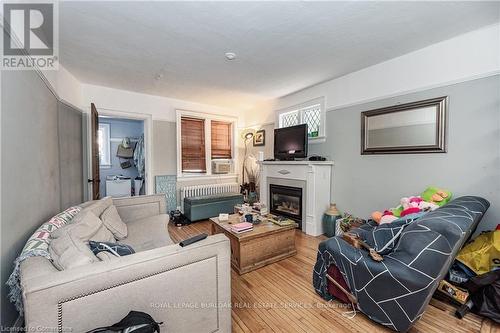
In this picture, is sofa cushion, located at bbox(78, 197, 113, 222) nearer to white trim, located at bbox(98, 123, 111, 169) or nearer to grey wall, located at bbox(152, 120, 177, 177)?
grey wall, located at bbox(152, 120, 177, 177)

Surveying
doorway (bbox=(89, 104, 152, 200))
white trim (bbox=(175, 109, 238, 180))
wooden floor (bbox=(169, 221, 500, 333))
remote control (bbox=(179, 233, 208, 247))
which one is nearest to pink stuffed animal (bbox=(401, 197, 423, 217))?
wooden floor (bbox=(169, 221, 500, 333))

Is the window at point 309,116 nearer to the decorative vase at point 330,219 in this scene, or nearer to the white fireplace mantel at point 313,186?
the white fireplace mantel at point 313,186

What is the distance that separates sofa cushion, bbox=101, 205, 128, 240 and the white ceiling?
1803 millimetres

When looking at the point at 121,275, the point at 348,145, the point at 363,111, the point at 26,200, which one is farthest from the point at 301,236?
the point at 26,200

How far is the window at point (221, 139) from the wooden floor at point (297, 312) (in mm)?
3271

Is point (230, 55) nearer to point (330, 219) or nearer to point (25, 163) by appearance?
point (25, 163)

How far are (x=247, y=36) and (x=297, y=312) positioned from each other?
2.62 m

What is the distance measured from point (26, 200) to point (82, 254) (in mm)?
859

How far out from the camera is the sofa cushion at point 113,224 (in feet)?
6.30

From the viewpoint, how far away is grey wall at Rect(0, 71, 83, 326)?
3.89ft

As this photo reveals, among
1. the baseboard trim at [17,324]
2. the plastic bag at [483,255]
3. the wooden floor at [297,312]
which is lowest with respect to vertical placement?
the wooden floor at [297,312]

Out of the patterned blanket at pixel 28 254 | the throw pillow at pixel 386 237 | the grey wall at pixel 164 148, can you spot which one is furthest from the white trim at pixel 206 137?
the throw pillow at pixel 386 237

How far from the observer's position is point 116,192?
493 centimetres

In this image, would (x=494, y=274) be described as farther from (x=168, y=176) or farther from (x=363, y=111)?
(x=168, y=176)
